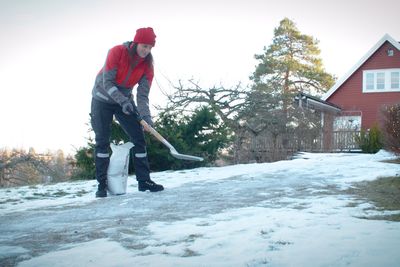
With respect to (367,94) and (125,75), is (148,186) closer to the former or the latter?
(125,75)

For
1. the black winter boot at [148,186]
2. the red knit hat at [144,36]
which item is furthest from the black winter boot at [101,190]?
the red knit hat at [144,36]

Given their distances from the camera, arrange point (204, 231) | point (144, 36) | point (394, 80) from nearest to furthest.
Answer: point (204, 231), point (144, 36), point (394, 80)

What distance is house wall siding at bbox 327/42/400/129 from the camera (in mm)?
20656

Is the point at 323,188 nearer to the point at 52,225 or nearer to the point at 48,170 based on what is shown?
the point at 52,225

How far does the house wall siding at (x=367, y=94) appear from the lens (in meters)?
20.7

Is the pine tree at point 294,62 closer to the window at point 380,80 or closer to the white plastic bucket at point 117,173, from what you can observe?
the window at point 380,80

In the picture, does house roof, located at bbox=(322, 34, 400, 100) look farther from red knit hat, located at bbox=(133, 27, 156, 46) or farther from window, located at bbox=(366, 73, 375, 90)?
red knit hat, located at bbox=(133, 27, 156, 46)

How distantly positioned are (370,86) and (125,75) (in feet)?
64.9

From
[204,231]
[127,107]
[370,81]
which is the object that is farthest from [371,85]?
[204,231]

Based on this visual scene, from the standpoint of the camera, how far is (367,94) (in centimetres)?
2117

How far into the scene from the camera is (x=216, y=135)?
941 cm

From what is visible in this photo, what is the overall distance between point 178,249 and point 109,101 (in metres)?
2.78

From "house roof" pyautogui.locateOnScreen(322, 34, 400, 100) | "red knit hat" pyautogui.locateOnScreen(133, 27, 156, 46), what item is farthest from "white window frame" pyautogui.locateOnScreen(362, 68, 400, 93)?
"red knit hat" pyautogui.locateOnScreen(133, 27, 156, 46)

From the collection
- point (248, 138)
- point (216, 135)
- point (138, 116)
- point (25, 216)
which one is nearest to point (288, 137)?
point (248, 138)
